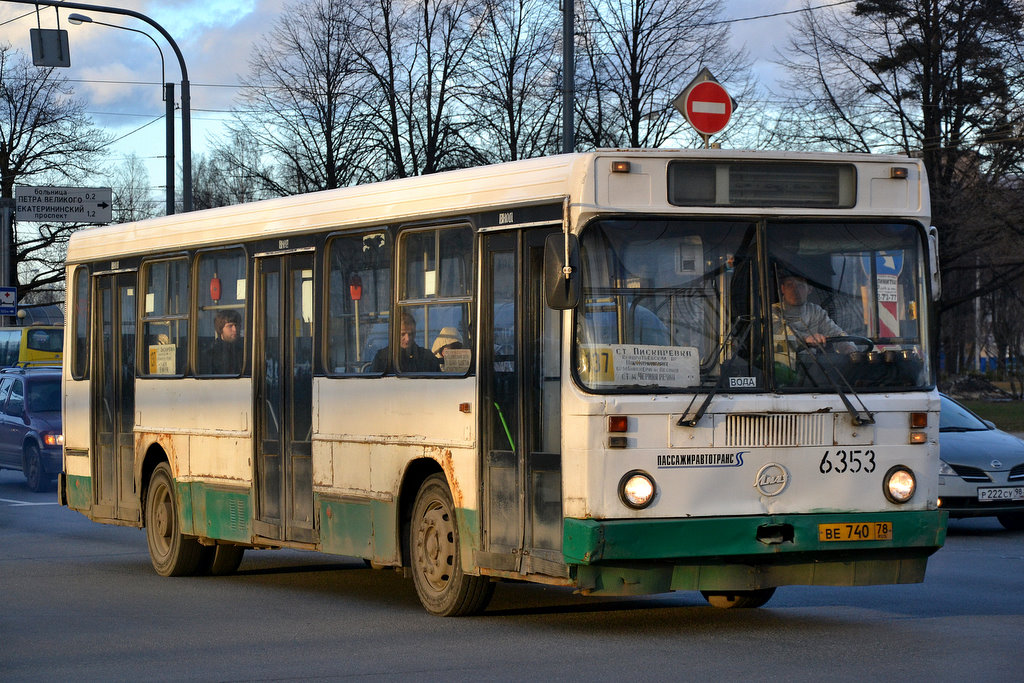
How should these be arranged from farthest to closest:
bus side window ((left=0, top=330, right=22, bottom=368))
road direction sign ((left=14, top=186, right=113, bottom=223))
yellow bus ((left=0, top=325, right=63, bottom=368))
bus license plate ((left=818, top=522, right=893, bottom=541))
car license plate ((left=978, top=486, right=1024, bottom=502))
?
bus side window ((left=0, top=330, right=22, bottom=368))
yellow bus ((left=0, top=325, right=63, bottom=368))
road direction sign ((left=14, top=186, right=113, bottom=223))
car license plate ((left=978, top=486, right=1024, bottom=502))
bus license plate ((left=818, top=522, right=893, bottom=541))

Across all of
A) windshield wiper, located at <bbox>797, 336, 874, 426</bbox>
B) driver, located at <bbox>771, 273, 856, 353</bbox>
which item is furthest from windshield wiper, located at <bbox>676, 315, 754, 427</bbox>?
windshield wiper, located at <bbox>797, 336, 874, 426</bbox>

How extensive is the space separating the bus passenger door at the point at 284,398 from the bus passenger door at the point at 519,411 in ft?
7.69

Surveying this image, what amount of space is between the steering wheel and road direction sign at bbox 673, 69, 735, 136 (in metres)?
4.84

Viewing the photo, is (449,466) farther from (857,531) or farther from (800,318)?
(857,531)

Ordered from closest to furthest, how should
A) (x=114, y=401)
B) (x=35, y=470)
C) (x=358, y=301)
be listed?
(x=358, y=301) → (x=114, y=401) → (x=35, y=470)

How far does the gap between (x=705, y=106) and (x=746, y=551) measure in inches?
246

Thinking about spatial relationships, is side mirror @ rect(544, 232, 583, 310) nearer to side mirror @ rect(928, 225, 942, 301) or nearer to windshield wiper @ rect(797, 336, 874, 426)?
windshield wiper @ rect(797, 336, 874, 426)

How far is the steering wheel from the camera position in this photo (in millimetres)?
9250

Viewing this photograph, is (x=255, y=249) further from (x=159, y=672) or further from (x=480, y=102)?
(x=480, y=102)

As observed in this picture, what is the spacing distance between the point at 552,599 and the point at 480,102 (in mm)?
29988

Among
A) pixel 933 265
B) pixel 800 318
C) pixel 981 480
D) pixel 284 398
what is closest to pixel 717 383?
pixel 800 318

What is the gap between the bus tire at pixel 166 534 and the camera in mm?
13453

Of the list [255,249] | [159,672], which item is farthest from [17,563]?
[159,672]

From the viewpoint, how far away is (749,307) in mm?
9117
